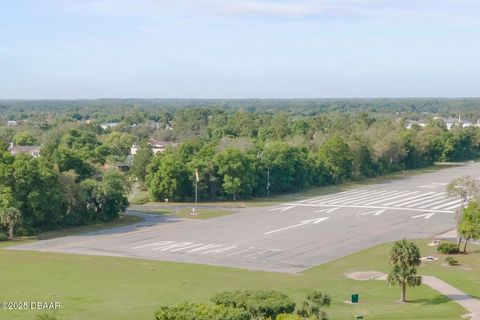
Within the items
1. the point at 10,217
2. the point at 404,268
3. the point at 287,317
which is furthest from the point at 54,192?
the point at 287,317

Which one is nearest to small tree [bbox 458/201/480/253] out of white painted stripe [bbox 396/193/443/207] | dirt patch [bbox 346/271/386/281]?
dirt patch [bbox 346/271/386/281]

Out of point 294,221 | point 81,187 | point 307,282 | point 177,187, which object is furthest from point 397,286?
point 177,187

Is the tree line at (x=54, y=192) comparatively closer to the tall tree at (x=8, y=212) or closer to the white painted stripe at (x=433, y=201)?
the tall tree at (x=8, y=212)

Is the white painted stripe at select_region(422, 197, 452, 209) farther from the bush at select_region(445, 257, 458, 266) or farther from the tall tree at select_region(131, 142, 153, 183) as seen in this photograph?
the tall tree at select_region(131, 142, 153, 183)

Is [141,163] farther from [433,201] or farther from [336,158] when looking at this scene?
[433,201]

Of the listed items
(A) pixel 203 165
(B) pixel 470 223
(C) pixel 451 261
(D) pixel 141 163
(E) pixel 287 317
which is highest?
(A) pixel 203 165

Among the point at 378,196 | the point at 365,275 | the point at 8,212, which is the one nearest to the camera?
the point at 365,275

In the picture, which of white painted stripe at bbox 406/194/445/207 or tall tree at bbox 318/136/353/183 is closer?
white painted stripe at bbox 406/194/445/207
